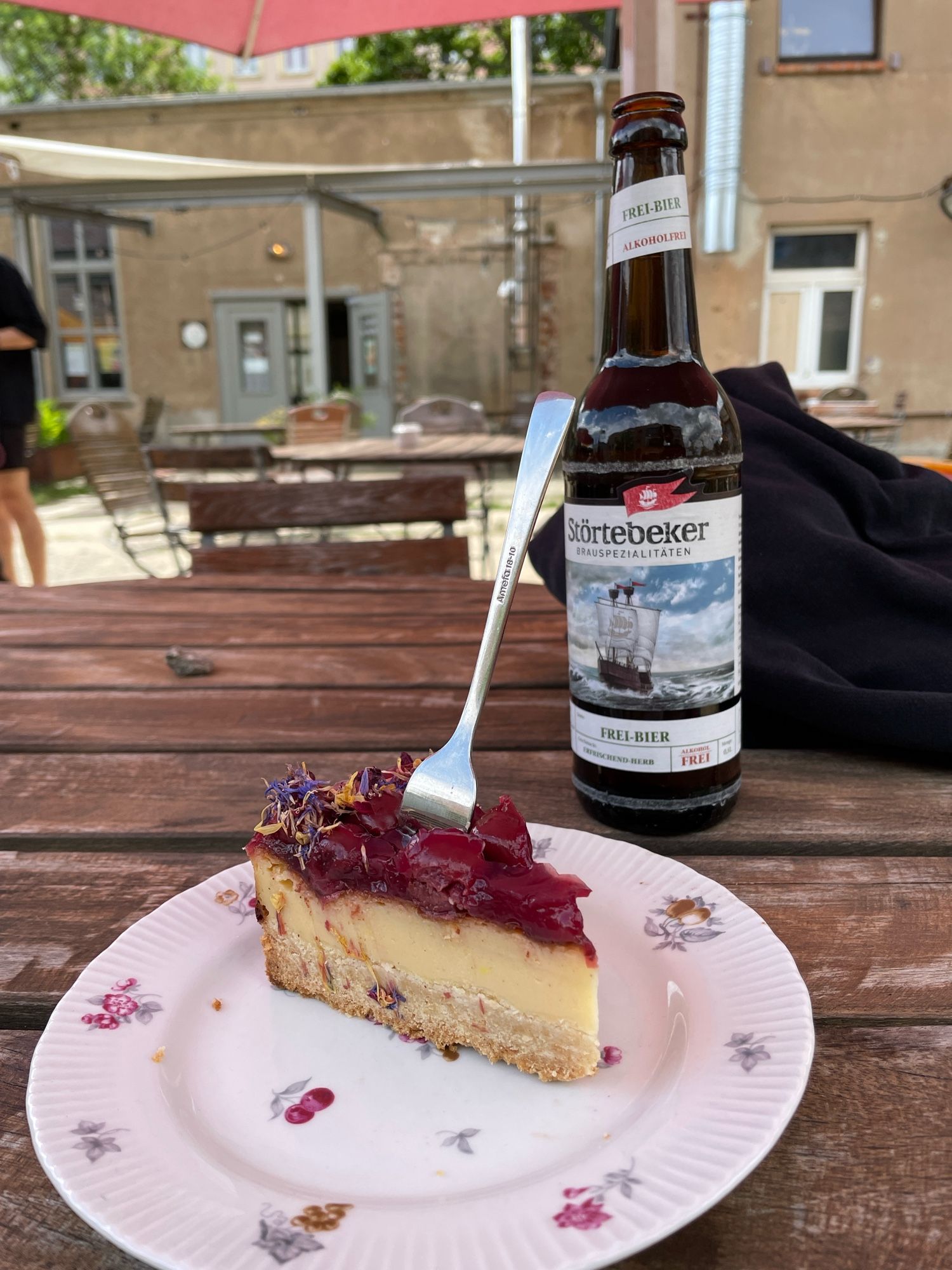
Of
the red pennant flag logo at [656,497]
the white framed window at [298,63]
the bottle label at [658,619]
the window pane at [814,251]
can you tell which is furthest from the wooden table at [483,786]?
the white framed window at [298,63]

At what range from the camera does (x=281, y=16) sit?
289 cm

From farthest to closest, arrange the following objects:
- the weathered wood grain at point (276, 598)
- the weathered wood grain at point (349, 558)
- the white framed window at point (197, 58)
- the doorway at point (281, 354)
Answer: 1. the white framed window at point (197, 58)
2. the doorway at point (281, 354)
3. the weathered wood grain at point (349, 558)
4. the weathered wood grain at point (276, 598)

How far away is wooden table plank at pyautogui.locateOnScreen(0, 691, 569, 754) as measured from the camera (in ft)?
3.46

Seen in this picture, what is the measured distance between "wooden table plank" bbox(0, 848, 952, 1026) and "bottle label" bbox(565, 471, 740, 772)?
0.38ft

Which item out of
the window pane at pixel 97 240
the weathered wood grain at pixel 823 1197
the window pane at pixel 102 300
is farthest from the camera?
the window pane at pixel 102 300

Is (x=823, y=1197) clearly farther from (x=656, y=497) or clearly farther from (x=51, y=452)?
(x=51, y=452)

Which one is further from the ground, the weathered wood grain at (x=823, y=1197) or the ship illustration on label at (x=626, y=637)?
the ship illustration on label at (x=626, y=637)

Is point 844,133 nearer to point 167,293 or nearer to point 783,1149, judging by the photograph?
point 167,293

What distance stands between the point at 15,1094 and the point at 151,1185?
4.9 inches

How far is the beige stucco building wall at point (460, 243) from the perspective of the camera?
339 inches

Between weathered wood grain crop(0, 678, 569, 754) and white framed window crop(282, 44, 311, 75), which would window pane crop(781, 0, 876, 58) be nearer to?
weathered wood grain crop(0, 678, 569, 754)

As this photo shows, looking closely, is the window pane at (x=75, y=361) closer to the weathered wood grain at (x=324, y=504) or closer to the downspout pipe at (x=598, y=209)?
the downspout pipe at (x=598, y=209)

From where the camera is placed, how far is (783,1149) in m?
0.46

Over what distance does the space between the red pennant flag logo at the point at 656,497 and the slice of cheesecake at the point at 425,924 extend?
0.89 feet
